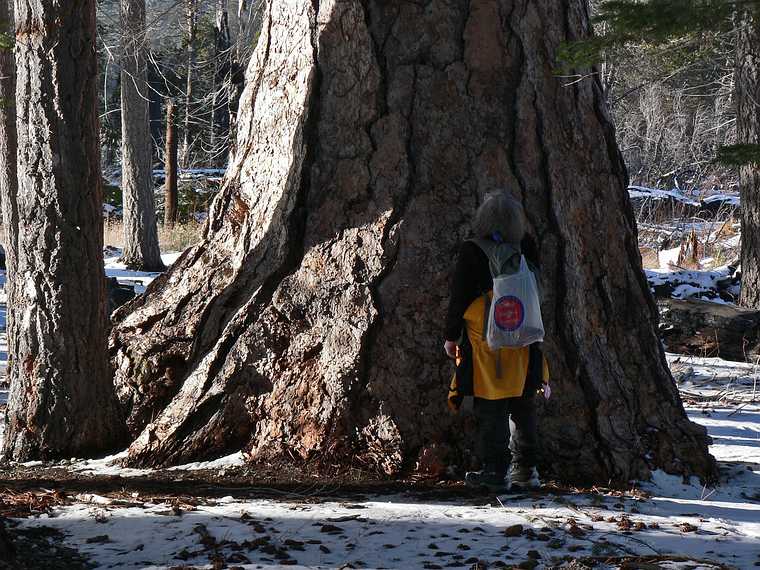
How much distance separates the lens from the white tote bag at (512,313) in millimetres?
3893

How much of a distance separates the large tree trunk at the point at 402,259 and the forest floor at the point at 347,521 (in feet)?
0.79

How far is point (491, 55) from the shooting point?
452 centimetres

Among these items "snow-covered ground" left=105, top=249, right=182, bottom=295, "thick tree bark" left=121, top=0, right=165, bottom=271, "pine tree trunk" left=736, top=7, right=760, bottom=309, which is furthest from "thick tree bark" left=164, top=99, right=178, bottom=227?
"pine tree trunk" left=736, top=7, right=760, bottom=309

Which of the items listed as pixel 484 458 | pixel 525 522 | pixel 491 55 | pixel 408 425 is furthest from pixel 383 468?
pixel 491 55

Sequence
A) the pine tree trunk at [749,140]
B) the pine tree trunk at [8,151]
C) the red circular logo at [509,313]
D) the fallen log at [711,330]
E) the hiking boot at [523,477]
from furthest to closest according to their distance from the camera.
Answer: the pine tree trunk at [749,140]
the fallen log at [711,330]
the pine tree trunk at [8,151]
the hiking boot at [523,477]
the red circular logo at [509,313]

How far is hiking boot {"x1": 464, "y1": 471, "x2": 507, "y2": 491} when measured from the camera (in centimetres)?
405

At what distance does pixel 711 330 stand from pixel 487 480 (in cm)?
492

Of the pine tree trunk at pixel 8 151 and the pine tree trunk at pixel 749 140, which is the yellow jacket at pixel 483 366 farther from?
the pine tree trunk at pixel 749 140

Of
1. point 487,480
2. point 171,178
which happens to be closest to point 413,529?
point 487,480

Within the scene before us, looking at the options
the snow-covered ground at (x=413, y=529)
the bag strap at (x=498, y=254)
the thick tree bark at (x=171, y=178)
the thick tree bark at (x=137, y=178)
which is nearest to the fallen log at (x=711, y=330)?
the snow-covered ground at (x=413, y=529)

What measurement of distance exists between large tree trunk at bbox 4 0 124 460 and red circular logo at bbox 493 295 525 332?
2201 millimetres

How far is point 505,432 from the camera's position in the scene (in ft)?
13.4

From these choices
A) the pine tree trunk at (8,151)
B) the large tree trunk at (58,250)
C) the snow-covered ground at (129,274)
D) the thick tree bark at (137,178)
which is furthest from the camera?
the thick tree bark at (137,178)

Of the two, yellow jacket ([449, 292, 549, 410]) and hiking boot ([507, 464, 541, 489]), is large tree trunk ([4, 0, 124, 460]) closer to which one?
yellow jacket ([449, 292, 549, 410])
